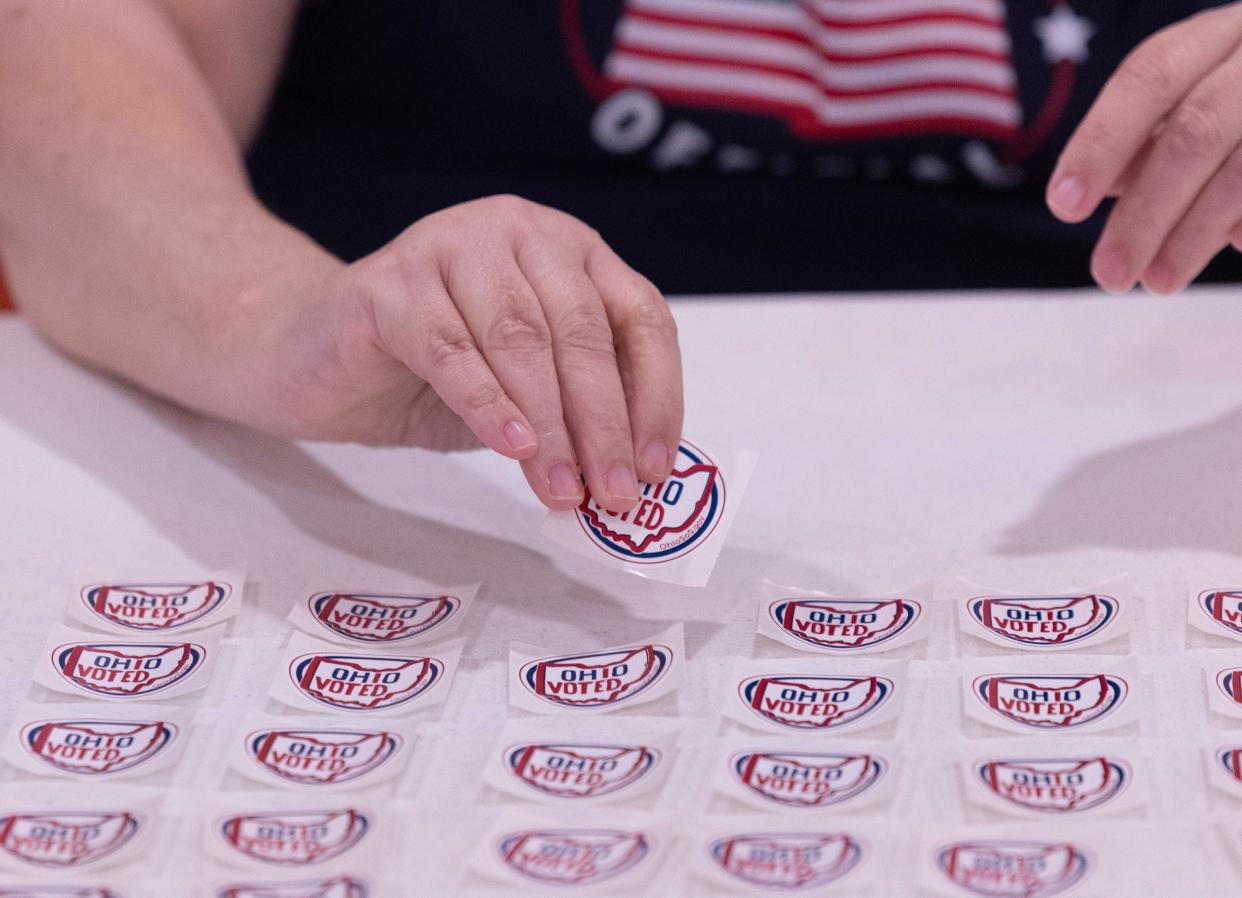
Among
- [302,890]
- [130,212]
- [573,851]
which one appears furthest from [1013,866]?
[130,212]

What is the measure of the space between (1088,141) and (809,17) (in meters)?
0.42

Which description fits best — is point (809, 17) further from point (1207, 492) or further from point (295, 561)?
point (295, 561)

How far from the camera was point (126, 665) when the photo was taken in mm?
750

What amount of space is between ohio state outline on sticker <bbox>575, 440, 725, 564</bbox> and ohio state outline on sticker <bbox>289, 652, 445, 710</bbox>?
115 millimetres

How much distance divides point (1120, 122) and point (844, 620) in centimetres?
36

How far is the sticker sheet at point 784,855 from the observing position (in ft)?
1.96

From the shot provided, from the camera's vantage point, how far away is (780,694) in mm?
722

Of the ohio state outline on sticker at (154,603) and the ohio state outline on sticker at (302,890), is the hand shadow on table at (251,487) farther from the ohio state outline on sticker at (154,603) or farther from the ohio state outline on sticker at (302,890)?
the ohio state outline on sticker at (302,890)

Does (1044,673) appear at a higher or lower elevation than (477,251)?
lower

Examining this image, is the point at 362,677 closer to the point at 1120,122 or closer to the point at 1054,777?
the point at 1054,777

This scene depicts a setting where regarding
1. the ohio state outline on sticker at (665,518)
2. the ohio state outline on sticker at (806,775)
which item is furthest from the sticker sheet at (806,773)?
the ohio state outline on sticker at (665,518)

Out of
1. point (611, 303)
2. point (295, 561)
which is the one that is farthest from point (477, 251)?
point (295, 561)

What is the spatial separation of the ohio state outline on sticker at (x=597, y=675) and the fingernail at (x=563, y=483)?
0.09 metres

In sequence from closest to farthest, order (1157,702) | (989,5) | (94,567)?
(1157,702) → (94,567) → (989,5)
